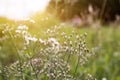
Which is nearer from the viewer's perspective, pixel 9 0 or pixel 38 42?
pixel 38 42

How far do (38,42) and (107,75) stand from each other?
2.83 m

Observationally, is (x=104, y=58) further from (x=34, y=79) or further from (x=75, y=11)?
(x=75, y=11)

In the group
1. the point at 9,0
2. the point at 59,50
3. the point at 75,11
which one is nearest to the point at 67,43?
the point at 59,50

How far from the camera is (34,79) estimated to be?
7.27 ft

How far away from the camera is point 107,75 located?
4926mm

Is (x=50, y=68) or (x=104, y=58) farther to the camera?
(x=104, y=58)

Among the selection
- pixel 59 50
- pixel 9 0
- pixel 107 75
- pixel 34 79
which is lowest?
pixel 34 79

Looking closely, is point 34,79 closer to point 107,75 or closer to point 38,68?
point 38,68

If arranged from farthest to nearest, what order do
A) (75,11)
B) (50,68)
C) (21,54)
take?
(75,11) < (21,54) < (50,68)

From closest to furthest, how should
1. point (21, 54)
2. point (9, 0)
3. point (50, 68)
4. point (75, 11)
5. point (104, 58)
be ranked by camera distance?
point (50, 68) < point (21, 54) < point (9, 0) < point (104, 58) < point (75, 11)

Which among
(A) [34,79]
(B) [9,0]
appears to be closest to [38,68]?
(A) [34,79]

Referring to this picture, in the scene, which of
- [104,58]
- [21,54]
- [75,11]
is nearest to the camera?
[21,54]

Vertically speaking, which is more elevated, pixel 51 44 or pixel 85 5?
pixel 85 5

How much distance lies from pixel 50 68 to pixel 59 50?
0.41 ft
